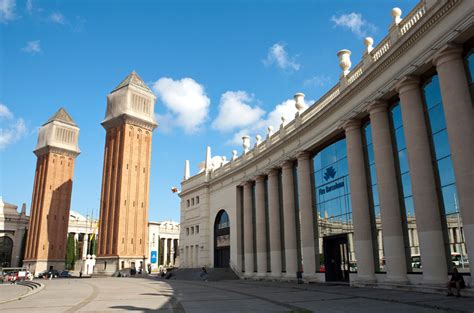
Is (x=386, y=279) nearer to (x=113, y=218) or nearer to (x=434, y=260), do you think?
(x=434, y=260)

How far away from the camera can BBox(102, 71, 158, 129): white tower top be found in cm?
7806

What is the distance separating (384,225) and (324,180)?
27.8ft

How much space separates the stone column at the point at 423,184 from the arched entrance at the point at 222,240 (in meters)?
28.9

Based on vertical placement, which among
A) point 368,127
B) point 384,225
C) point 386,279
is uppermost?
point 368,127

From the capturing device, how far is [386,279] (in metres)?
20.8

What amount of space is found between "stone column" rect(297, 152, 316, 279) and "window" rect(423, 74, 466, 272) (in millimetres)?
12664

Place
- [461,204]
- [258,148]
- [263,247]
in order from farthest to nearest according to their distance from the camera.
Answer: [258,148]
[263,247]
[461,204]

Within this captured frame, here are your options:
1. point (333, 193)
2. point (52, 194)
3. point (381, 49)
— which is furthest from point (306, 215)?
point (52, 194)

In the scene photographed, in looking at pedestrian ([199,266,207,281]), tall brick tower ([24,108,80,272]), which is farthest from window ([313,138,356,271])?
tall brick tower ([24,108,80,272])

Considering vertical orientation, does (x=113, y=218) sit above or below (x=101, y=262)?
above

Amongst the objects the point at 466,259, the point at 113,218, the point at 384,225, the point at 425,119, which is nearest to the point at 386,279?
the point at 384,225

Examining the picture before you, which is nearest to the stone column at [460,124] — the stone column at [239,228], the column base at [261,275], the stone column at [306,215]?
the stone column at [306,215]

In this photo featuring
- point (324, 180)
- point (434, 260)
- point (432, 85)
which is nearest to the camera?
point (434, 260)

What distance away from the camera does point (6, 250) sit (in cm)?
11644
